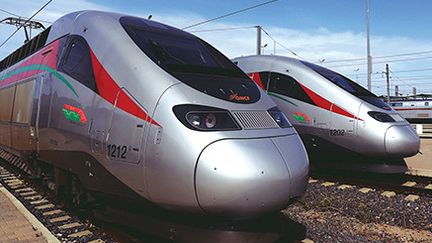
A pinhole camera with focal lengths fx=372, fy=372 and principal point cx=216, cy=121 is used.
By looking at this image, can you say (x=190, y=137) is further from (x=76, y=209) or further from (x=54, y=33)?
(x=54, y=33)

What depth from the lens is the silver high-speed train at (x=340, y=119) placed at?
7551 millimetres

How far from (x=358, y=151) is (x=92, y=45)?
573 cm

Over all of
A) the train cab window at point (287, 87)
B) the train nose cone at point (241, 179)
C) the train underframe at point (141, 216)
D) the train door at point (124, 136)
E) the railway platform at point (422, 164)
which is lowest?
the railway platform at point (422, 164)

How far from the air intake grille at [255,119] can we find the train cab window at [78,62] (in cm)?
169

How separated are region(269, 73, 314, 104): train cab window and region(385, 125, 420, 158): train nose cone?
70.3 inches

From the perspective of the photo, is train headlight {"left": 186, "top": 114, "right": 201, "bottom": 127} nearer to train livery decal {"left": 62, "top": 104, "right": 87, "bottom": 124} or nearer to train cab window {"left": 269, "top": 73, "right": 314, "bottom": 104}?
train livery decal {"left": 62, "top": 104, "right": 87, "bottom": 124}

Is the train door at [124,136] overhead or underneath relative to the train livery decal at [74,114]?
underneath

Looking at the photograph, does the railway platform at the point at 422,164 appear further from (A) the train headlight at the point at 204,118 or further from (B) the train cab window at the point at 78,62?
(B) the train cab window at the point at 78,62

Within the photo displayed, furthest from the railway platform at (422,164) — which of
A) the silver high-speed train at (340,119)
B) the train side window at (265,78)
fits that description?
the train side window at (265,78)

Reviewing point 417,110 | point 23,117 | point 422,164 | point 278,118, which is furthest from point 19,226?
point 417,110

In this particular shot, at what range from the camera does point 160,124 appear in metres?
3.52

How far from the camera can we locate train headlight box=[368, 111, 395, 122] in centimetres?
767

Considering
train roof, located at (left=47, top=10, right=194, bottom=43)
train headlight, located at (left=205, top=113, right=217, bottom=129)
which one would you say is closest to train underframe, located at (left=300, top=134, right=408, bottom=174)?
train roof, located at (left=47, top=10, right=194, bottom=43)

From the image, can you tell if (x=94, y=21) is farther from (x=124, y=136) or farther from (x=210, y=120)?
(x=210, y=120)
